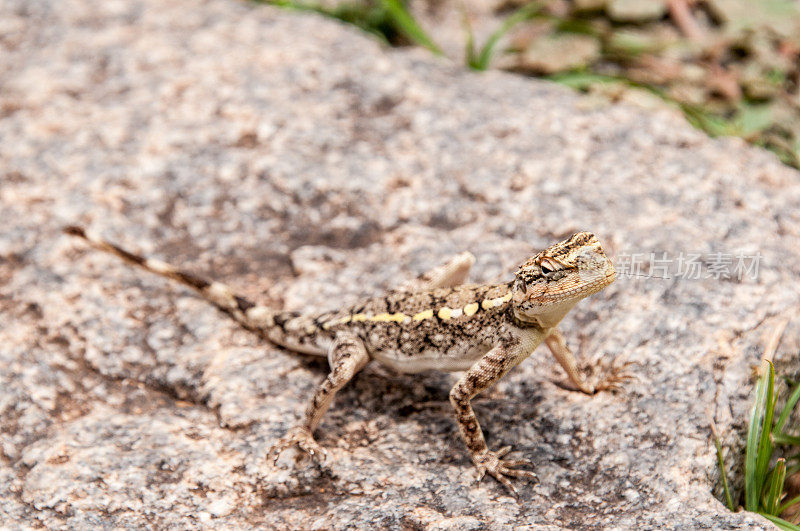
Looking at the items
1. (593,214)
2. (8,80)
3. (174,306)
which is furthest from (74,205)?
(593,214)

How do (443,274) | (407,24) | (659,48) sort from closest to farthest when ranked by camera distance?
(443,274)
(407,24)
(659,48)

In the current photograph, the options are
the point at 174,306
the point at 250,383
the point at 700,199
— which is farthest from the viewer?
the point at 700,199

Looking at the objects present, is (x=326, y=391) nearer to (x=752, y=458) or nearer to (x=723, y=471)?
(x=723, y=471)

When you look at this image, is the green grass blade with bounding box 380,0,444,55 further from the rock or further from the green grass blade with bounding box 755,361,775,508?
the green grass blade with bounding box 755,361,775,508

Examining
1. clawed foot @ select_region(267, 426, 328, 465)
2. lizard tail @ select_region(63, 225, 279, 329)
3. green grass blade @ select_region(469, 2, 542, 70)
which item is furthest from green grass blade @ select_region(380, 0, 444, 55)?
clawed foot @ select_region(267, 426, 328, 465)

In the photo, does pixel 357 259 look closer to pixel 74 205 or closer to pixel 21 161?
pixel 74 205

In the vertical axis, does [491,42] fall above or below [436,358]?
above

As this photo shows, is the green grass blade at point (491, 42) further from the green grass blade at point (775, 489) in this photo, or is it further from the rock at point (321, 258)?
the green grass blade at point (775, 489)

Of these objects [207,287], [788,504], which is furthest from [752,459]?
[207,287]
